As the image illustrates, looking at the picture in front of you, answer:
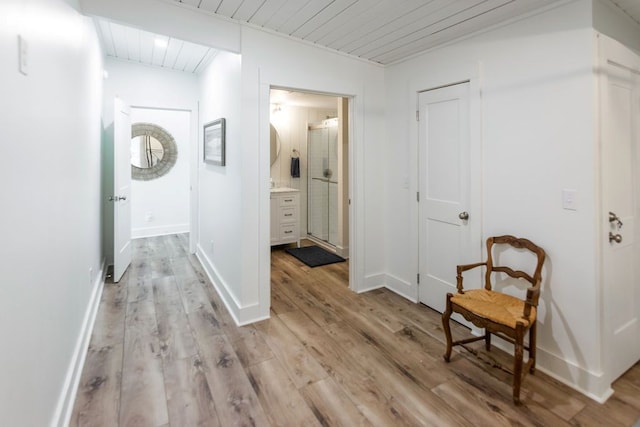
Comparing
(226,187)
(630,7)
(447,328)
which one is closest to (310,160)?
(226,187)

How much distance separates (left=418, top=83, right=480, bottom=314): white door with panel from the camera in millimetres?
2641

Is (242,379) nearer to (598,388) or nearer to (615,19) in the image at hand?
(598,388)

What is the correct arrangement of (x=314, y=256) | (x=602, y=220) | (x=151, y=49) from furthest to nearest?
(x=314, y=256), (x=151, y=49), (x=602, y=220)

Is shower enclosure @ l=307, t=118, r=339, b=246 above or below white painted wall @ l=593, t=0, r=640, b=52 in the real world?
below

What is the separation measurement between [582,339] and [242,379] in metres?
2.08

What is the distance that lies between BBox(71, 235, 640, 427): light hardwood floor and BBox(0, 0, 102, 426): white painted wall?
1.05 ft

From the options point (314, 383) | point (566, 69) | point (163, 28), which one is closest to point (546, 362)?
point (314, 383)

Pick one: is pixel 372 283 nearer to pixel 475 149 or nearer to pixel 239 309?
pixel 239 309

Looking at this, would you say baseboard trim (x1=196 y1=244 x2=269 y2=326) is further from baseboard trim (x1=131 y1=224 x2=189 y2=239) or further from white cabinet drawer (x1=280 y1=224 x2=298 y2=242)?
baseboard trim (x1=131 y1=224 x2=189 y2=239)

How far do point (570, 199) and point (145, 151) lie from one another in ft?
20.1

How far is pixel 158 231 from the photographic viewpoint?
240 inches

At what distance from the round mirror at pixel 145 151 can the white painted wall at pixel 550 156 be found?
5.21 m

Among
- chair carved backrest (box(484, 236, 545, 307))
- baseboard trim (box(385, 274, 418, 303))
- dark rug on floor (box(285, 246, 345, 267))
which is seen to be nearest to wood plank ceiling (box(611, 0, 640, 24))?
chair carved backrest (box(484, 236, 545, 307))

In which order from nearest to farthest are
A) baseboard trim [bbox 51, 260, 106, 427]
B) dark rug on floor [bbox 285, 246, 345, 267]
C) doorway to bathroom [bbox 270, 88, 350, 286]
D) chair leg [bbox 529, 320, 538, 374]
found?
baseboard trim [bbox 51, 260, 106, 427] < chair leg [bbox 529, 320, 538, 374] < dark rug on floor [bbox 285, 246, 345, 267] < doorway to bathroom [bbox 270, 88, 350, 286]
